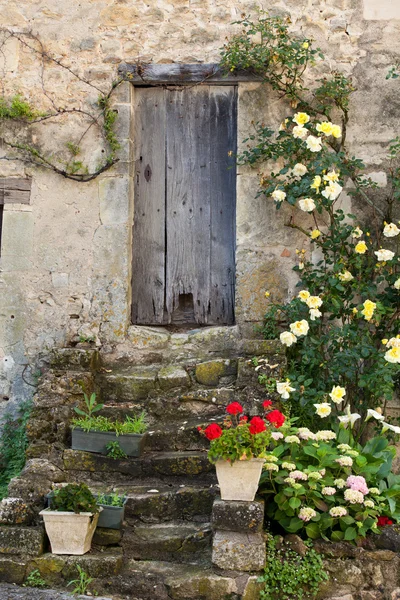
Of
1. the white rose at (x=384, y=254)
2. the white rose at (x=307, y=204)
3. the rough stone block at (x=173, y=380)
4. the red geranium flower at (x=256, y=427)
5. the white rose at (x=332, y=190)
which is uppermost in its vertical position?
the white rose at (x=332, y=190)

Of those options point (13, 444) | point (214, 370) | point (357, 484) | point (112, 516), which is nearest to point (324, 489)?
point (357, 484)

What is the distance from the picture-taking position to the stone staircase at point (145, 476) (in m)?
4.12

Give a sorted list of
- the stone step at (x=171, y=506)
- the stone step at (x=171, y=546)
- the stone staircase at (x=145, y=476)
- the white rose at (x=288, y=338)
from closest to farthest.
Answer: the stone staircase at (x=145, y=476) < the stone step at (x=171, y=546) < the stone step at (x=171, y=506) < the white rose at (x=288, y=338)

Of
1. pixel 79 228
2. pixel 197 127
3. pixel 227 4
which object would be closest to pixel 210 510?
pixel 79 228

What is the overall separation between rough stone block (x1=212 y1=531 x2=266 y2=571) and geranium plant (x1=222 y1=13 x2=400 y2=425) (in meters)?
1.40

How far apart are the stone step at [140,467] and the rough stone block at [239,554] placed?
83 cm

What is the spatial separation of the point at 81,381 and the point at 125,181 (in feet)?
5.65

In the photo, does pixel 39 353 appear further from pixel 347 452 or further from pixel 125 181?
pixel 347 452

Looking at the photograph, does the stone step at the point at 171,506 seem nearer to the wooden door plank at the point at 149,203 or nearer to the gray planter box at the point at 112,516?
the gray planter box at the point at 112,516

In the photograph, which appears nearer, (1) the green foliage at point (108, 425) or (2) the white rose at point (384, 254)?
(1) the green foliage at point (108, 425)

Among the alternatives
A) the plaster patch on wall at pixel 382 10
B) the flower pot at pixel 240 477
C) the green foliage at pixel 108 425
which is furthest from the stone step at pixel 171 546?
the plaster patch on wall at pixel 382 10

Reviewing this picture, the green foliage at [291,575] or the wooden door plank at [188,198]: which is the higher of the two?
the wooden door plank at [188,198]

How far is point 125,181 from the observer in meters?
6.25

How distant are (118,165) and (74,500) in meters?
3.02
